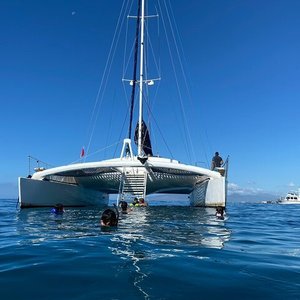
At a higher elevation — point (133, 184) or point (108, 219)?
point (133, 184)

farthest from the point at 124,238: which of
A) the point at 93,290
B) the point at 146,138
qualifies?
the point at 146,138

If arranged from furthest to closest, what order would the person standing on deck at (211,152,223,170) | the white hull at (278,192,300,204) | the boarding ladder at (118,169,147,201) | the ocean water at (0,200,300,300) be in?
the white hull at (278,192,300,204) < the boarding ladder at (118,169,147,201) < the person standing on deck at (211,152,223,170) < the ocean water at (0,200,300,300)

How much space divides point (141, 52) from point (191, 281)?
96.2 ft

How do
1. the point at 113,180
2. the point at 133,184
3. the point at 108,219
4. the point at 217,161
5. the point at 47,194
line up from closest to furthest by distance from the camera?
the point at 108,219 < the point at 47,194 < the point at 217,161 < the point at 133,184 < the point at 113,180

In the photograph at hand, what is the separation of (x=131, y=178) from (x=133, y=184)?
0.88 meters

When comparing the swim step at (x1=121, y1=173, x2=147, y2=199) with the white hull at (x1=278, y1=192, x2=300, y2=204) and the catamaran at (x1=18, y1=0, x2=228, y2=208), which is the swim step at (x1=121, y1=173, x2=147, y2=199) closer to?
the catamaran at (x1=18, y1=0, x2=228, y2=208)

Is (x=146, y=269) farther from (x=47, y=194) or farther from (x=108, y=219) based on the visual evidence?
(x=47, y=194)

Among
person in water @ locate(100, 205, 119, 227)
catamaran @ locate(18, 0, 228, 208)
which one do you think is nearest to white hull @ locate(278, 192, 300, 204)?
catamaran @ locate(18, 0, 228, 208)

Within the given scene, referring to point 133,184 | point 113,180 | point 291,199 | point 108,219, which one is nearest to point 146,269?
point 108,219

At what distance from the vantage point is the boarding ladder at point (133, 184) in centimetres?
Result: 3047

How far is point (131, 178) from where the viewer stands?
31188 mm

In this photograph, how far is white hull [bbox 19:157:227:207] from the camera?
1014 inches

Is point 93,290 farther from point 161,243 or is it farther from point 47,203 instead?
point 47,203

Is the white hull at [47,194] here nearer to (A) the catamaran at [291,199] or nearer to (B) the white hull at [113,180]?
(B) the white hull at [113,180]
